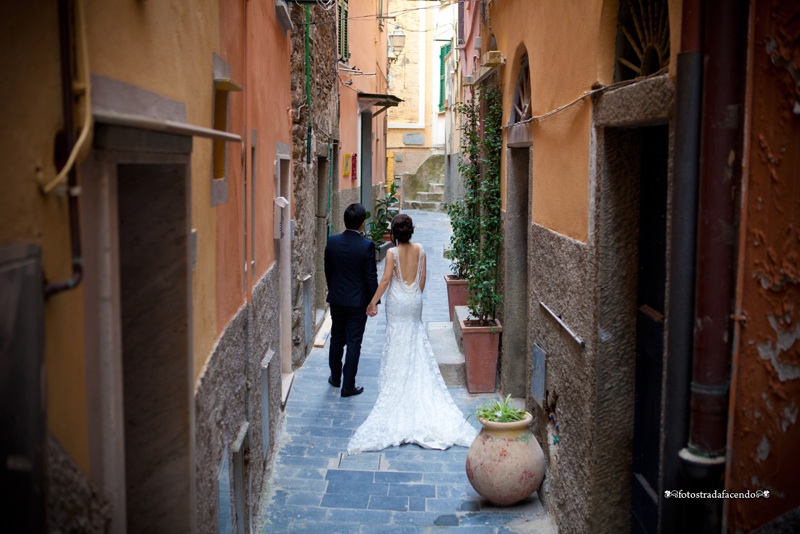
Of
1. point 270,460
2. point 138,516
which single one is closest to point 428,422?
point 270,460

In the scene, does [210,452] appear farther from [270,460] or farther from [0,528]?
[270,460]

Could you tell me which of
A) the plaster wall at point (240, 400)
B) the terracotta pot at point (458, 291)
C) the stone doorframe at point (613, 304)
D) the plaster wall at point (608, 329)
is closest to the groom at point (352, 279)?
the plaster wall at point (240, 400)

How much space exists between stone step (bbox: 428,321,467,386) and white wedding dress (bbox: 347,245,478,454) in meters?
1.21

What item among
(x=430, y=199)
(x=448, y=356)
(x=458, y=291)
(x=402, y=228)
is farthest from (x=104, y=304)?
(x=430, y=199)

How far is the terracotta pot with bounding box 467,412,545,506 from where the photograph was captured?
228 inches

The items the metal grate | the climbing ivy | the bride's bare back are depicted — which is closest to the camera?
the metal grate

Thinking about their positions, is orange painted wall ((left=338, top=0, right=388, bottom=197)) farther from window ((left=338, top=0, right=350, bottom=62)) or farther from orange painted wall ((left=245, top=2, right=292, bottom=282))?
orange painted wall ((left=245, top=2, right=292, bottom=282))

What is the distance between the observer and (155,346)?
3.07 metres

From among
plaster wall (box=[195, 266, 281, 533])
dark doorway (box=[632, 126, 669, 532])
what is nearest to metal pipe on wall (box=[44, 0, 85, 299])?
plaster wall (box=[195, 266, 281, 533])

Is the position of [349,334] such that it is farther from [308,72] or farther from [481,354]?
[308,72]

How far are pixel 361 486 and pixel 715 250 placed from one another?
4.27 metres

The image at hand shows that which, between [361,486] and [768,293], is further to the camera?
[361,486]

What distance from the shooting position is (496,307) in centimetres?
936

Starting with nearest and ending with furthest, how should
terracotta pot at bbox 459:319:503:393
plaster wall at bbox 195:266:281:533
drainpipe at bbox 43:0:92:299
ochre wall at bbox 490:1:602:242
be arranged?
drainpipe at bbox 43:0:92:299 < plaster wall at bbox 195:266:281:533 < ochre wall at bbox 490:1:602:242 < terracotta pot at bbox 459:319:503:393
